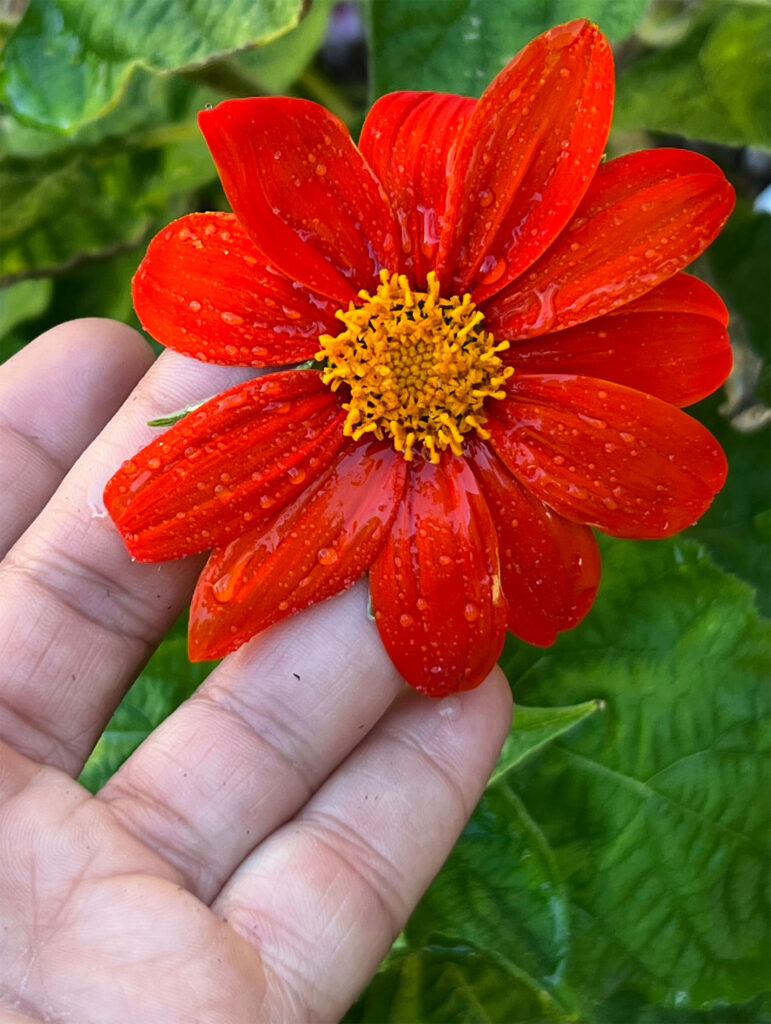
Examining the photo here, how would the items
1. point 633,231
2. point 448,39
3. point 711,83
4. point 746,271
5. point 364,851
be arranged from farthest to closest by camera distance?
point 746,271
point 711,83
point 448,39
point 364,851
point 633,231

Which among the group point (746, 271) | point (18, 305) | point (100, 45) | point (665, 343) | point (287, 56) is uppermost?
point (100, 45)

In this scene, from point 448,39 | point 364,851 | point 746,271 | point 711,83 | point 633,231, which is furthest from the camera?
point 746,271

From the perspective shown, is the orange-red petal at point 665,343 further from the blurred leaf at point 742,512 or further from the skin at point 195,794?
the blurred leaf at point 742,512

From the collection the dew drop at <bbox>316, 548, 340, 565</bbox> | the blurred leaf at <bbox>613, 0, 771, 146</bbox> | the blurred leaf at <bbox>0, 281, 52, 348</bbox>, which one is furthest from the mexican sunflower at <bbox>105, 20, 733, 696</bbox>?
the blurred leaf at <bbox>0, 281, 52, 348</bbox>

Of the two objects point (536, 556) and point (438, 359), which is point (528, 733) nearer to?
point (536, 556)

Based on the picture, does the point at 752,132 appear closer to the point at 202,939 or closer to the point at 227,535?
the point at 227,535

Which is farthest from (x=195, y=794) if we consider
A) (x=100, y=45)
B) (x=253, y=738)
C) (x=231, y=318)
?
(x=100, y=45)
